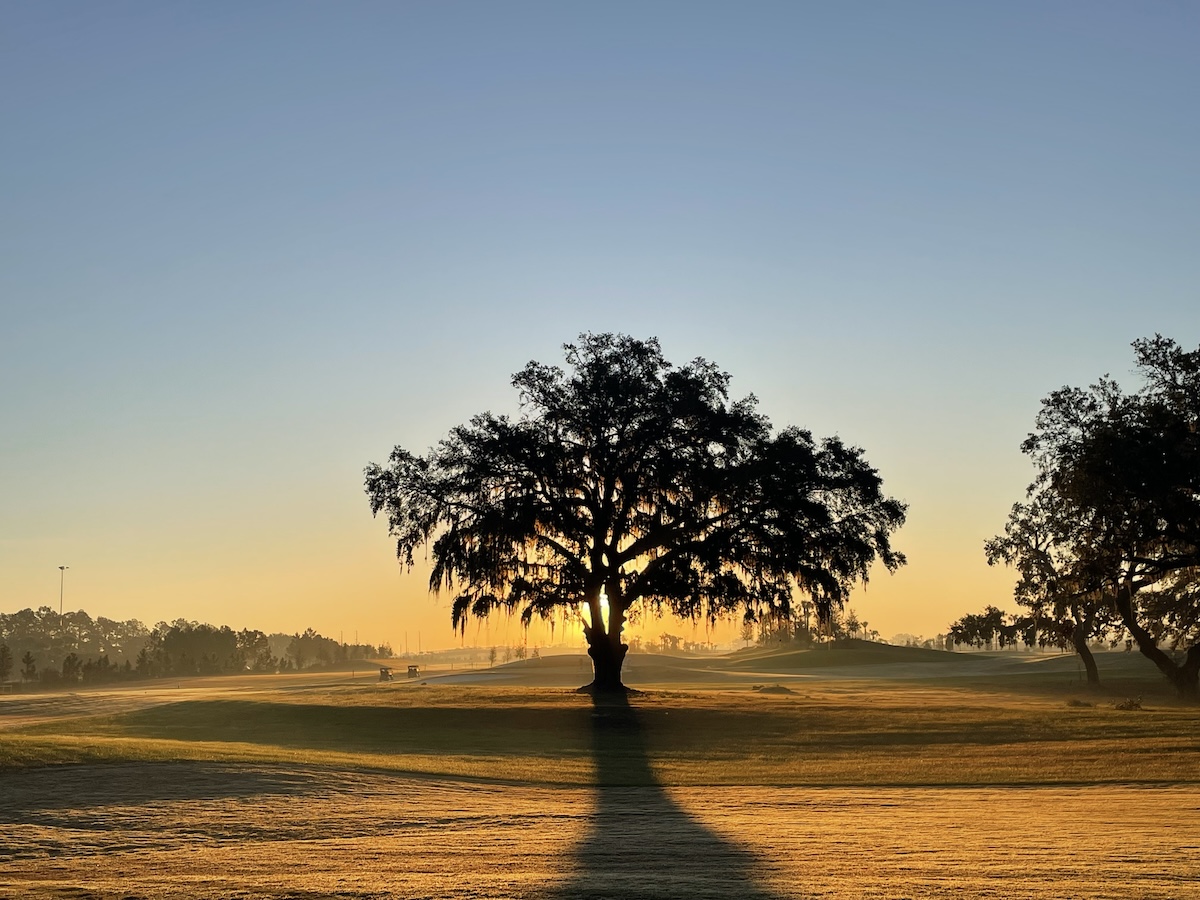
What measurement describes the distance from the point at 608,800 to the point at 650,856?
6989 mm

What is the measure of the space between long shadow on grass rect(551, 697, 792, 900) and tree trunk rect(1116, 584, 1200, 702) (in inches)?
1220

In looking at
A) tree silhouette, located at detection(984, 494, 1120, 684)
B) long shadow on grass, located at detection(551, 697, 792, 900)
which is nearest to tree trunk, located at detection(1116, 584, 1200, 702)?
tree silhouette, located at detection(984, 494, 1120, 684)

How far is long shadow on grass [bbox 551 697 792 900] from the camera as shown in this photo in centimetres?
1094

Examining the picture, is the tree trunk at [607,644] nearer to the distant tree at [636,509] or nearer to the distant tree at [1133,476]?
the distant tree at [636,509]

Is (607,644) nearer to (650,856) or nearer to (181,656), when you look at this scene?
(650,856)

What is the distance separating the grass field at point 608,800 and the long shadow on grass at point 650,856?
0.06 metres

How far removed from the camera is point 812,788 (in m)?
22.1

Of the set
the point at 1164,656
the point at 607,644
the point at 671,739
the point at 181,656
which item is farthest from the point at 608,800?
the point at 181,656

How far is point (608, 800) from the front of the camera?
66.6 feet

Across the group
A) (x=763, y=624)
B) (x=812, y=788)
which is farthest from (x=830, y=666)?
(x=812, y=788)

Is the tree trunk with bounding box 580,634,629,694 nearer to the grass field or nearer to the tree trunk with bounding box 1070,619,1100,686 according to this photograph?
the grass field

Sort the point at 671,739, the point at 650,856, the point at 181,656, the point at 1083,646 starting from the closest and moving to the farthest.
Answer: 1. the point at 650,856
2. the point at 671,739
3. the point at 1083,646
4. the point at 181,656

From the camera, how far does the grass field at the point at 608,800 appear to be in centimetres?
1183

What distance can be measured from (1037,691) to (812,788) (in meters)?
33.3
